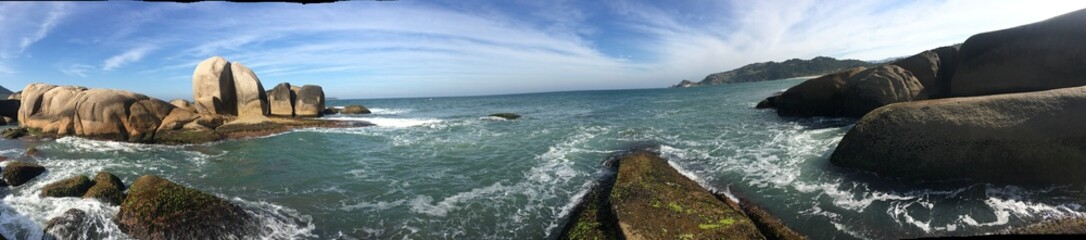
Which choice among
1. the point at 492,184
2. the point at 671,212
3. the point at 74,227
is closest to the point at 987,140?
the point at 671,212

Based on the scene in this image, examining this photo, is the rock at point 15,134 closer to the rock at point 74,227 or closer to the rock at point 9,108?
the rock at point 9,108

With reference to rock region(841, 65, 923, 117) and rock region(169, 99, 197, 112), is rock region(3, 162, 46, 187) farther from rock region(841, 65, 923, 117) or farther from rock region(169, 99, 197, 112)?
rock region(841, 65, 923, 117)

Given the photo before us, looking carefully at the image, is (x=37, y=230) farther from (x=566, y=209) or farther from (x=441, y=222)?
(x=566, y=209)

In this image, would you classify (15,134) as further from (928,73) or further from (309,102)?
(928,73)

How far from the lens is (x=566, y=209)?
10188 mm

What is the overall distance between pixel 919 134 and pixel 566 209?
875 centimetres

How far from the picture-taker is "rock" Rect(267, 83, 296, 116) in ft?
114

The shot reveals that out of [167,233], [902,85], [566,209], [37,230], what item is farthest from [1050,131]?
[37,230]

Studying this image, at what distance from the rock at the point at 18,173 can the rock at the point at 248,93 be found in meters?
14.5

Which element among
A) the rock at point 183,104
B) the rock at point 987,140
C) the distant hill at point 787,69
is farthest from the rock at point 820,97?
the distant hill at point 787,69

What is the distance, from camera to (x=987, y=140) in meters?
10.2

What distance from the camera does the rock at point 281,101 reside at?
34.7 meters

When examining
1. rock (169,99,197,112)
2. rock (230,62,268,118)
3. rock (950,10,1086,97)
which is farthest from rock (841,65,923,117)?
rock (169,99,197,112)

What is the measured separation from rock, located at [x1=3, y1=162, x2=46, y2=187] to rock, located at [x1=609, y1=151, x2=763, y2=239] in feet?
56.8
